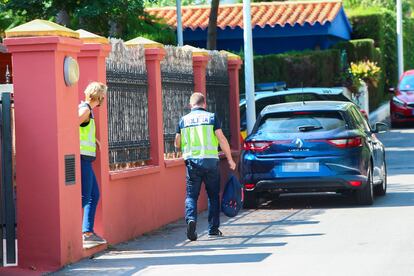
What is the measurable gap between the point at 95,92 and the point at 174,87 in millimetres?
4307

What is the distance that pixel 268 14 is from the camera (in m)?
43.0

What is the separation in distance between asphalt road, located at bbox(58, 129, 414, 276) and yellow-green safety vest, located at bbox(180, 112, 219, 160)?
0.98 metres

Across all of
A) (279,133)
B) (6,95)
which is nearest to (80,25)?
(279,133)

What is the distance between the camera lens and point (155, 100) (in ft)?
52.5

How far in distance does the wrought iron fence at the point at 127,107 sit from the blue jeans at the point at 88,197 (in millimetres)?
1227

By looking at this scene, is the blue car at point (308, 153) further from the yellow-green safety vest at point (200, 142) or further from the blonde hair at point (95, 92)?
the blonde hair at point (95, 92)

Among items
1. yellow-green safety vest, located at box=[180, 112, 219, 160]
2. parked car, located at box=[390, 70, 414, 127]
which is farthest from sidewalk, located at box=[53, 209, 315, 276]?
parked car, located at box=[390, 70, 414, 127]

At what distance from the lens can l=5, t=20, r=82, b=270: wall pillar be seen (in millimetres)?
11891

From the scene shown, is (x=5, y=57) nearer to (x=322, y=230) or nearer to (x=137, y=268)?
(x=322, y=230)

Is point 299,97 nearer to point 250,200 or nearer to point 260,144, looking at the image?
point 250,200

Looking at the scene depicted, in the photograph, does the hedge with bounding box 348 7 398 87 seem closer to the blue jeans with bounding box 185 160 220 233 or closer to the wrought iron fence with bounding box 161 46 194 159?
the wrought iron fence with bounding box 161 46 194 159

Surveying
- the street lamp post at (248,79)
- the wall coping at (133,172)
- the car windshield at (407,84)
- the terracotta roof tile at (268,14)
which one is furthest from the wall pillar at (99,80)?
the terracotta roof tile at (268,14)

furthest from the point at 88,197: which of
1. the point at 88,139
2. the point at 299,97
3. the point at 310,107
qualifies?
the point at 299,97

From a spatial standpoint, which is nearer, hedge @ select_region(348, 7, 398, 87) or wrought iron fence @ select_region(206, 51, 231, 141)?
wrought iron fence @ select_region(206, 51, 231, 141)
